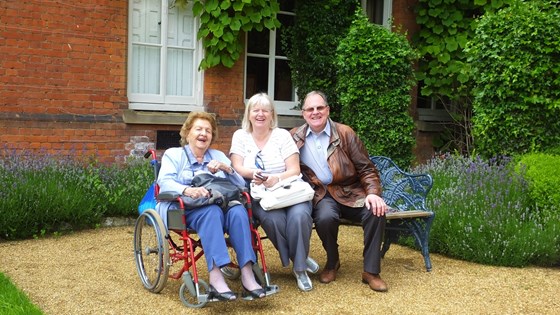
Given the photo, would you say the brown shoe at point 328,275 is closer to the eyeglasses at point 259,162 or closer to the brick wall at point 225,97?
the eyeglasses at point 259,162

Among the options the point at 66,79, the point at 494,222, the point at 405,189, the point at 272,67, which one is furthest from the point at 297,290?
the point at 272,67

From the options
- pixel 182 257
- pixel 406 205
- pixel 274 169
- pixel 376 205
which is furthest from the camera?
pixel 406 205

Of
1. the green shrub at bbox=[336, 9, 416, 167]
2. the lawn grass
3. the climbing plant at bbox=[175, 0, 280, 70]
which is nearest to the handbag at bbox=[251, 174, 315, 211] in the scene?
the lawn grass

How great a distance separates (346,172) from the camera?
16.1 ft

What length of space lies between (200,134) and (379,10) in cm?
675

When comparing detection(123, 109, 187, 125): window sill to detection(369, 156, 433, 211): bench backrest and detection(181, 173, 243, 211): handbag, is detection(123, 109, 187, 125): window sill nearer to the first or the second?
detection(369, 156, 433, 211): bench backrest

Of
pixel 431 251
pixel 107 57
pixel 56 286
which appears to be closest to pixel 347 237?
pixel 431 251

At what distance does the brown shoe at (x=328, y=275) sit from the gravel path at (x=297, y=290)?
47 mm

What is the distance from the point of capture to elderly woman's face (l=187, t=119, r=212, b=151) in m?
4.52

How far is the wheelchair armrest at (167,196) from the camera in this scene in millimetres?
4148

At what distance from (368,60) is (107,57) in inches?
137

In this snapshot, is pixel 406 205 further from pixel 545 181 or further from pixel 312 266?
pixel 545 181

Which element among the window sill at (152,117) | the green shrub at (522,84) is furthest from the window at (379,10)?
the window sill at (152,117)

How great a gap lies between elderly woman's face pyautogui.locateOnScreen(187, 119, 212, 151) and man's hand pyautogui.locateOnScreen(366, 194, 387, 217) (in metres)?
1.28
